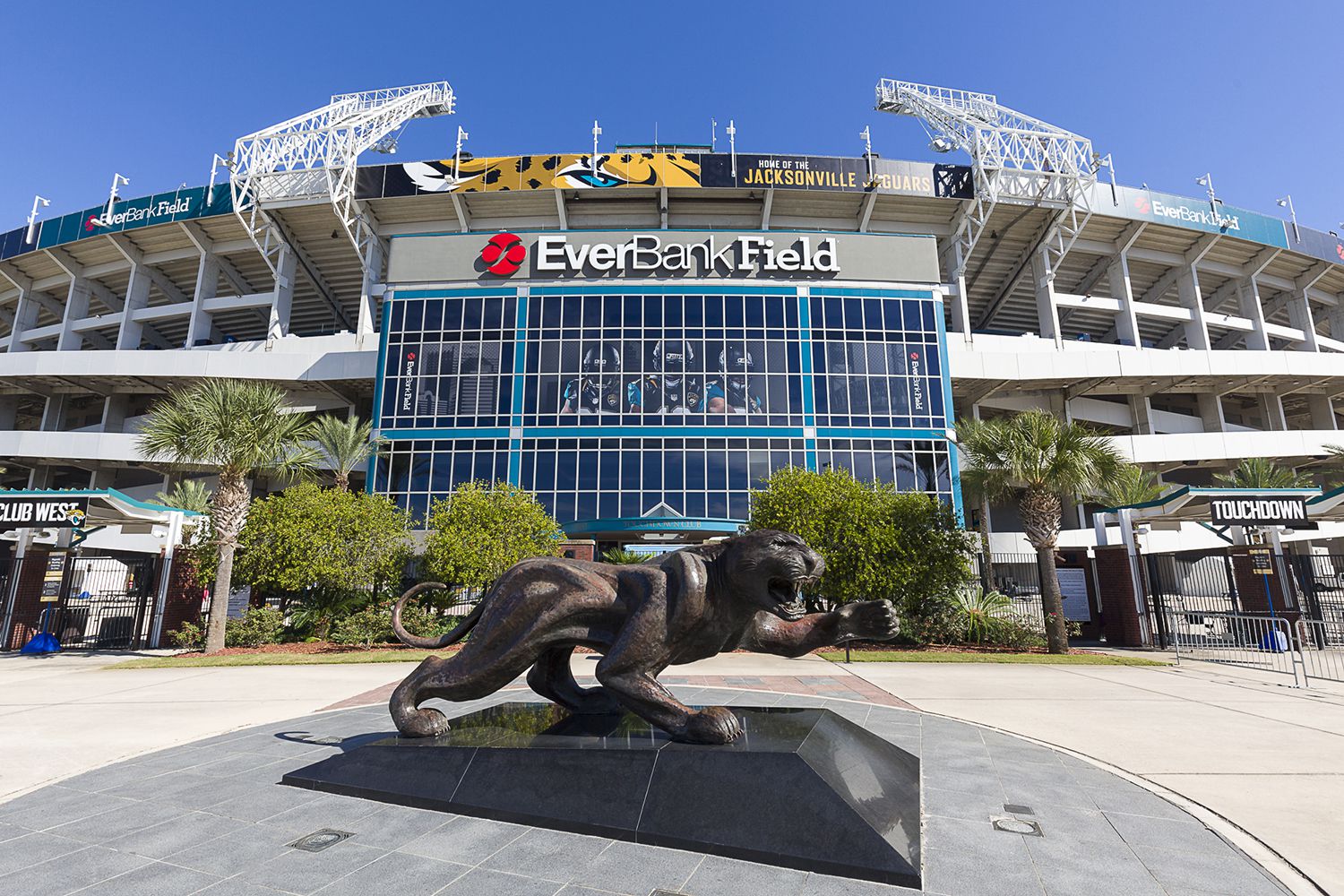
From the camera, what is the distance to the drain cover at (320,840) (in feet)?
12.8

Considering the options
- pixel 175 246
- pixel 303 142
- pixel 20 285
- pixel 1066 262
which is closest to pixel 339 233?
pixel 303 142

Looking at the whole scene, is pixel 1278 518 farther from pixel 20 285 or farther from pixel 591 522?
pixel 20 285

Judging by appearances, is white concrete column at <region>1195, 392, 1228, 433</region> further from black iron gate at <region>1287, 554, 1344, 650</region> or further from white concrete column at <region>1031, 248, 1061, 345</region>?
black iron gate at <region>1287, 554, 1344, 650</region>

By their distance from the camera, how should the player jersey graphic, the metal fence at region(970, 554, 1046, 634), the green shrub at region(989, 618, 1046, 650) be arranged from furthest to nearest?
the player jersey graphic < the metal fence at region(970, 554, 1046, 634) < the green shrub at region(989, 618, 1046, 650)

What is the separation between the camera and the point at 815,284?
33.4 meters

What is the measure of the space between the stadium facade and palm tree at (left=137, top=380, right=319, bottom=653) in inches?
476

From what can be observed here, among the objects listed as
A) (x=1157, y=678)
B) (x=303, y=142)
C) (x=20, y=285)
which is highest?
(x=303, y=142)

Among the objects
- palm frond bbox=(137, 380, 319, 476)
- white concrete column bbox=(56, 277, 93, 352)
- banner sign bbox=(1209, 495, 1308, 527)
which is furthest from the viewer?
white concrete column bbox=(56, 277, 93, 352)

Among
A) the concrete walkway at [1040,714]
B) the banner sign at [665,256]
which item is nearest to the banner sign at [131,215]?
the banner sign at [665,256]

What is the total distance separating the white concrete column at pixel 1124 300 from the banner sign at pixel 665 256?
15180 millimetres

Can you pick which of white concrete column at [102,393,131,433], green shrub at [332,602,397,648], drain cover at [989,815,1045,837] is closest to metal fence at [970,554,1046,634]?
drain cover at [989,815,1045,837]

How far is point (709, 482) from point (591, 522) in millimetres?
6114

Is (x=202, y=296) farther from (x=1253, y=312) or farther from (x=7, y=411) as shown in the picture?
(x=1253, y=312)

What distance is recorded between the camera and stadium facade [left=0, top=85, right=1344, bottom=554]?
102 ft
